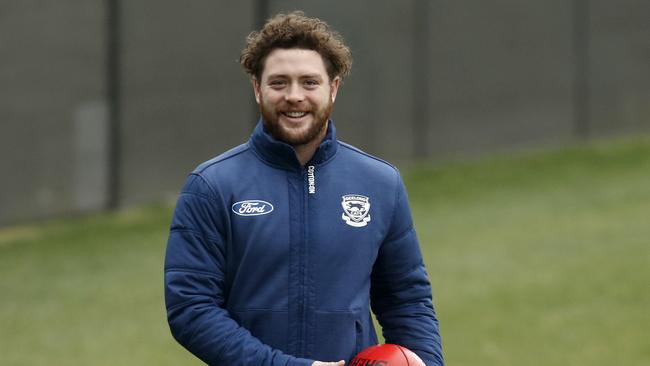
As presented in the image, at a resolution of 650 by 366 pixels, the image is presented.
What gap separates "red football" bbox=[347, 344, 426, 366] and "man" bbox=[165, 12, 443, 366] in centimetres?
5

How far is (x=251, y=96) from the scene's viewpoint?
1584 centimetres

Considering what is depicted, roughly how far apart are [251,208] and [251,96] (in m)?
11.2

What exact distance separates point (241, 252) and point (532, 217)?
34.6 feet

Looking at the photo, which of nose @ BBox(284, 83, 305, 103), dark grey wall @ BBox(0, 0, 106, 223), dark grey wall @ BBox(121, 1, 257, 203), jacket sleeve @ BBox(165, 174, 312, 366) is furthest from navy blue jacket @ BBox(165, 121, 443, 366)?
dark grey wall @ BBox(121, 1, 257, 203)

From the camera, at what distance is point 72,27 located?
1427 centimetres

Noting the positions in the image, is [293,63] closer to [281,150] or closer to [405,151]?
[281,150]

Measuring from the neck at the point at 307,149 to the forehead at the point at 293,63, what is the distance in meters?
0.21

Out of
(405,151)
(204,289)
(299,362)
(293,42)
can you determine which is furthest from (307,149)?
(405,151)

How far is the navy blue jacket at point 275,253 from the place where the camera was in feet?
15.4

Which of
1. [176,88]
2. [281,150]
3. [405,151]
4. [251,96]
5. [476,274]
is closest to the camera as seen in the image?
[281,150]

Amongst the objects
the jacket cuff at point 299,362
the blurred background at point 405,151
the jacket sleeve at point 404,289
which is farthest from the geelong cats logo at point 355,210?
the blurred background at point 405,151

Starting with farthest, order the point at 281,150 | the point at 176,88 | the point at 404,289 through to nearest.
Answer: the point at 176,88, the point at 404,289, the point at 281,150

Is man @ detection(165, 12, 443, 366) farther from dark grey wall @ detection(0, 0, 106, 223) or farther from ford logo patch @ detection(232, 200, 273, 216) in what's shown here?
dark grey wall @ detection(0, 0, 106, 223)

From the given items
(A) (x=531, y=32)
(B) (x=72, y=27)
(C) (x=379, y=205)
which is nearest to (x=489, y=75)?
(A) (x=531, y=32)
